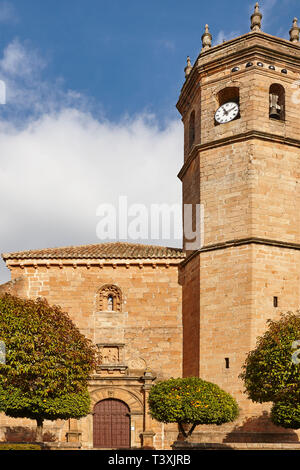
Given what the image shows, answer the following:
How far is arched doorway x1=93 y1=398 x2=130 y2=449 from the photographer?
23570 mm

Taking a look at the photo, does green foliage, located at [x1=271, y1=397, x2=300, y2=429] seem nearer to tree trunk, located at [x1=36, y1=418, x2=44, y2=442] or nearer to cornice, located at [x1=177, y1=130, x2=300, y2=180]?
tree trunk, located at [x1=36, y1=418, x2=44, y2=442]

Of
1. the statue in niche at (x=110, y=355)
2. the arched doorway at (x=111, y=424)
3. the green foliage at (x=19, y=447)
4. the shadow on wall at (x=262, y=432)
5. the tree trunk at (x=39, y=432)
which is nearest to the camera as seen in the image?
the green foliage at (x=19, y=447)

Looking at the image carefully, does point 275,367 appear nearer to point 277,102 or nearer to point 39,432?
point 39,432

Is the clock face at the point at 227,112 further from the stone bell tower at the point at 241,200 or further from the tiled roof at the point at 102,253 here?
the tiled roof at the point at 102,253

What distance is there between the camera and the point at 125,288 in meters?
25.8

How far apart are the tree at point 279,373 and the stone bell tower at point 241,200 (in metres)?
2.99

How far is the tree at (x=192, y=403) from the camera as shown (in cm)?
1872

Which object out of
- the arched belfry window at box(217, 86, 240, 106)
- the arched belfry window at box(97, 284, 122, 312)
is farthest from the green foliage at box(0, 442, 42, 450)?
the arched belfry window at box(217, 86, 240, 106)

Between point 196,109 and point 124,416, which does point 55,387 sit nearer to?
point 124,416

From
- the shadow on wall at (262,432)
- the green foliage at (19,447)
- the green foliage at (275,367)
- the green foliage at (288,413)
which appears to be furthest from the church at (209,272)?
the green foliage at (19,447)

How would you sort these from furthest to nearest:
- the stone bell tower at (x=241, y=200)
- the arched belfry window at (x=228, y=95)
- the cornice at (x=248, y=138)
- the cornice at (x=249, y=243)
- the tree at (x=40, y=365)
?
the arched belfry window at (x=228, y=95) → the cornice at (x=248, y=138) → the cornice at (x=249, y=243) → the stone bell tower at (x=241, y=200) → the tree at (x=40, y=365)

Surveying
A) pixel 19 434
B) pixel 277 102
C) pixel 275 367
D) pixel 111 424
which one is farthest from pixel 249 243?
pixel 19 434

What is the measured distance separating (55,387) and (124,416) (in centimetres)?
622
